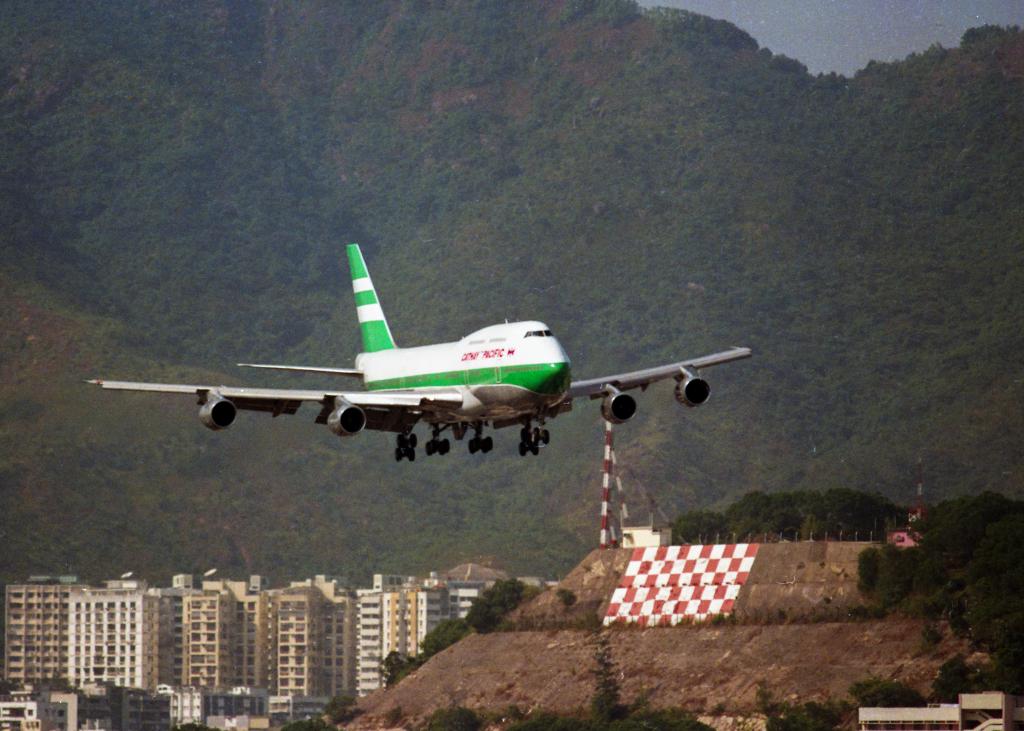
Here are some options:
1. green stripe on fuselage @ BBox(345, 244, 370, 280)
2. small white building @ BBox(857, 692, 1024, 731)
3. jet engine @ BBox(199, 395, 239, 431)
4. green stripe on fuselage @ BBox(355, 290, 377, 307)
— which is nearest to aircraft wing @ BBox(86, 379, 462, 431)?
jet engine @ BBox(199, 395, 239, 431)

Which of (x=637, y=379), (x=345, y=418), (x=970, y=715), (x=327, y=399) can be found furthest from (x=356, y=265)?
(x=970, y=715)

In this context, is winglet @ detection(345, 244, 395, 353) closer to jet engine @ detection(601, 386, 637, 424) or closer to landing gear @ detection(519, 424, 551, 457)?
landing gear @ detection(519, 424, 551, 457)

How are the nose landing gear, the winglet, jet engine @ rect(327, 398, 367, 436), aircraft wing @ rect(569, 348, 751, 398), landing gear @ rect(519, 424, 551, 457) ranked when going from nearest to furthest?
jet engine @ rect(327, 398, 367, 436), landing gear @ rect(519, 424, 551, 457), aircraft wing @ rect(569, 348, 751, 398), the nose landing gear, the winglet

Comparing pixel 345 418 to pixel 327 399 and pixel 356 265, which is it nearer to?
pixel 327 399

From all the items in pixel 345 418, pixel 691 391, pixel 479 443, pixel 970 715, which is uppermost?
pixel 691 391

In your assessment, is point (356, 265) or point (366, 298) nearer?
point (366, 298)

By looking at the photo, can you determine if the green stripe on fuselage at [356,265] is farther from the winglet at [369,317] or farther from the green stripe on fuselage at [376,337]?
the green stripe on fuselage at [376,337]

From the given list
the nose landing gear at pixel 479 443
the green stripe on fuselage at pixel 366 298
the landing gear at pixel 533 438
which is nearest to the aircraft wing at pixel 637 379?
the landing gear at pixel 533 438
